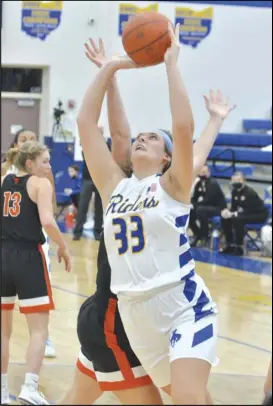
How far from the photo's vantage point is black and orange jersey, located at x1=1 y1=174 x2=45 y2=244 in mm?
4383

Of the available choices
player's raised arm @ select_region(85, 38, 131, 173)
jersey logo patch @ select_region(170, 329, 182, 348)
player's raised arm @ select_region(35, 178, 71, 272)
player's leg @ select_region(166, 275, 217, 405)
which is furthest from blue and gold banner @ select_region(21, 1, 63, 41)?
jersey logo patch @ select_region(170, 329, 182, 348)

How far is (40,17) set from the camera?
1617 centimetres

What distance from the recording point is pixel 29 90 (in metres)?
17.2

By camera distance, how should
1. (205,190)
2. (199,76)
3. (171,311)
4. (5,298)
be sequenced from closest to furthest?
(171,311) → (5,298) → (205,190) → (199,76)

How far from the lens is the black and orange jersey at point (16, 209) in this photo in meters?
4.38

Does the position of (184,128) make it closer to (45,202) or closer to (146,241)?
(146,241)

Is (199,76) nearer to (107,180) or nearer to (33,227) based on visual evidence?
(33,227)

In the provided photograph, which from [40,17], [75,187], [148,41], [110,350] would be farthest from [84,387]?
[40,17]

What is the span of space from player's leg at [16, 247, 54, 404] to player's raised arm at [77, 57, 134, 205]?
5.13 ft

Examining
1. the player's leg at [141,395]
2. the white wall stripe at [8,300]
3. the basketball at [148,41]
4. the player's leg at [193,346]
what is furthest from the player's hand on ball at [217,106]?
the white wall stripe at [8,300]

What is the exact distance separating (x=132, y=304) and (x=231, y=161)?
40.0 feet

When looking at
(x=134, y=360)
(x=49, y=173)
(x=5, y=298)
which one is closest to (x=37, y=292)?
(x=5, y=298)

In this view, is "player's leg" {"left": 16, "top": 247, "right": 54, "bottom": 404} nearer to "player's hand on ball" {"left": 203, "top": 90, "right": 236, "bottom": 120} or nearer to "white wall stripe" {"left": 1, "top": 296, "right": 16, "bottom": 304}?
"white wall stripe" {"left": 1, "top": 296, "right": 16, "bottom": 304}

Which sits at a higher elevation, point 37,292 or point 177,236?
point 177,236
